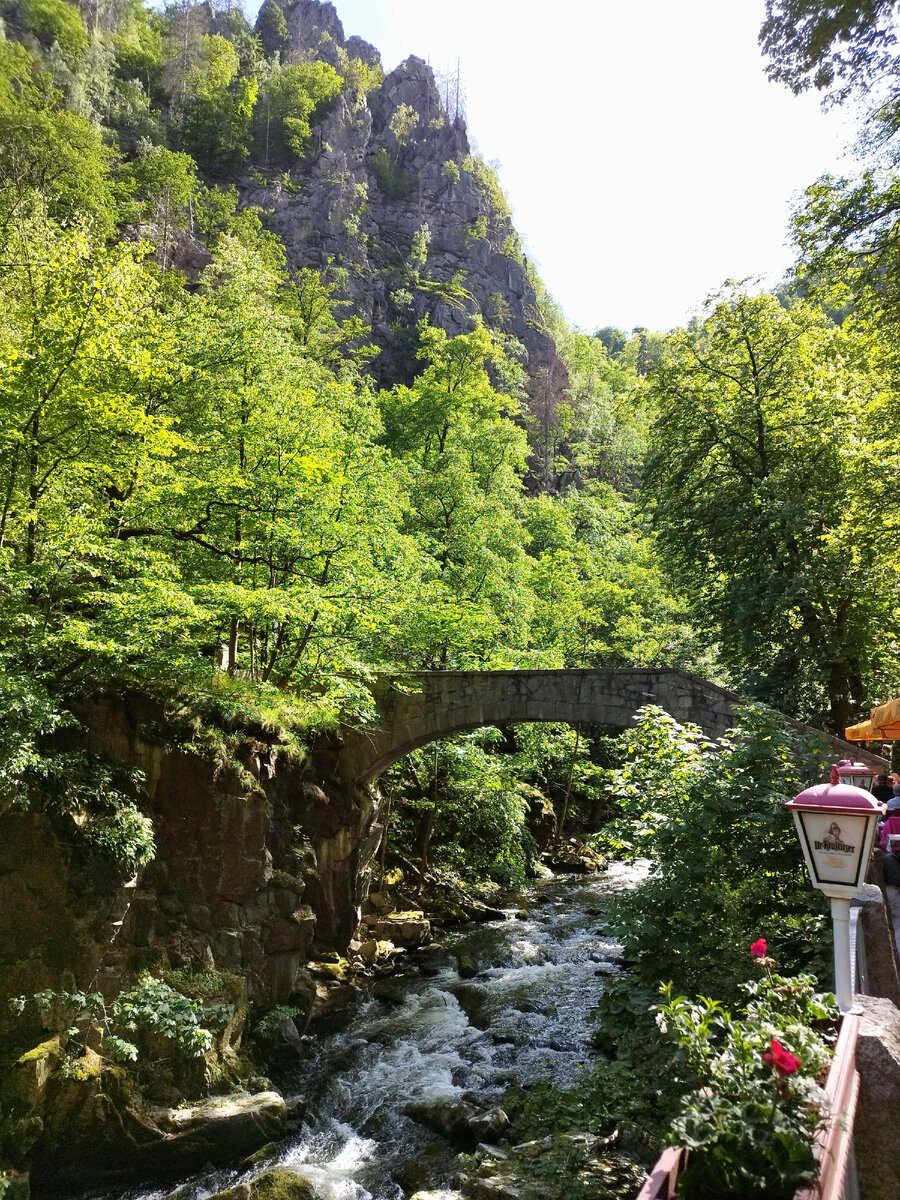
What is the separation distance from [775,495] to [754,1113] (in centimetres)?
1176

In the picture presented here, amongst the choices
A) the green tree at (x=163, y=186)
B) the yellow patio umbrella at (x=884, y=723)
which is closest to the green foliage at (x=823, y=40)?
the yellow patio umbrella at (x=884, y=723)

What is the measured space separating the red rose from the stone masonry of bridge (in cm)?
935

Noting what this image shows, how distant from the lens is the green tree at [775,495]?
38.6 ft

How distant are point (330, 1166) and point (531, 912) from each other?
339 inches

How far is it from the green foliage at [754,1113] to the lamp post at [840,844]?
2.20ft

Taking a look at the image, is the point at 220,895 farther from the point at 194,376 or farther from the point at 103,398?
the point at 194,376

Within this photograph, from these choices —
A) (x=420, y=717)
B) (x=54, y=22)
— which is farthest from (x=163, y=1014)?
(x=54, y=22)

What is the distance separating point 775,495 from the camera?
1238 centimetres

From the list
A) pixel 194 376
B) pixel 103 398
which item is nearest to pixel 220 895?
pixel 103 398

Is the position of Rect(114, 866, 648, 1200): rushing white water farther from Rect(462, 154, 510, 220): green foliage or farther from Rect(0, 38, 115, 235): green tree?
Rect(462, 154, 510, 220): green foliage

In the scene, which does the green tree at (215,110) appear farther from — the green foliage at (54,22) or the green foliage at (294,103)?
the green foliage at (54,22)

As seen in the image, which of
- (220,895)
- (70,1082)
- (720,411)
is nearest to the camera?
(70,1082)

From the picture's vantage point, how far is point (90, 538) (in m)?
7.29

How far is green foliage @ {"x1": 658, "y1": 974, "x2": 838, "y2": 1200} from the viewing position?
199cm
